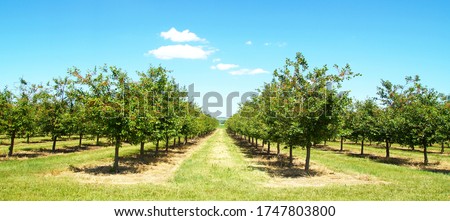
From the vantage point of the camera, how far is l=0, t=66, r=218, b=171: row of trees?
2031cm

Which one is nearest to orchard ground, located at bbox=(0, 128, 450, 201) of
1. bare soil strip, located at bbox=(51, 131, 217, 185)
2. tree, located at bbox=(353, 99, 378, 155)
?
bare soil strip, located at bbox=(51, 131, 217, 185)

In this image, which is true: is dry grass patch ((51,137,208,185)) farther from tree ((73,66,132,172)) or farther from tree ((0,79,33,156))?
tree ((0,79,33,156))

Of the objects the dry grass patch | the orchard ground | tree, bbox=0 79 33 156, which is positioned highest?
tree, bbox=0 79 33 156

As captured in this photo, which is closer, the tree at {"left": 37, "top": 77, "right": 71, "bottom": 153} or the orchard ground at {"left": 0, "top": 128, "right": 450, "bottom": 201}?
the orchard ground at {"left": 0, "top": 128, "right": 450, "bottom": 201}

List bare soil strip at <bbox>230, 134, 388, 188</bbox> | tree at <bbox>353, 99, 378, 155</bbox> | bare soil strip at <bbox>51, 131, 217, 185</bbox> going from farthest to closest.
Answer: tree at <bbox>353, 99, 378, 155</bbox> < bare soil strip at <bbox>51, 131, 217, 185</bbox> < bare soil strip at <bbox>230, 134, 388, 188</bbox>

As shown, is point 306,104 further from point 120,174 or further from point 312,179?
point 120,174

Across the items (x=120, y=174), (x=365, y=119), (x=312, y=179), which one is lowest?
(x=120, y=174)

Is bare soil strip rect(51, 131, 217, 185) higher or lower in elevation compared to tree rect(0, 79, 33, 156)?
lower

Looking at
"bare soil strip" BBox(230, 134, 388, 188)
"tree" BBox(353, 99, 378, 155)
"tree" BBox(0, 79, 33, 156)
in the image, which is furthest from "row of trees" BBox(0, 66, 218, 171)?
"tree" BBox(353, 99, 378, 155)

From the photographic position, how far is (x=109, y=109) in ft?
64.4

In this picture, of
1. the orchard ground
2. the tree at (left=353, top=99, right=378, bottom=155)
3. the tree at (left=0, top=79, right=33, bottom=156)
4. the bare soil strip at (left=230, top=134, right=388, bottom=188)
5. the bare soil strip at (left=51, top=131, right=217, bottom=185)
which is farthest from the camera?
the tree at (left=353, top=99, right=378, bottom=155)

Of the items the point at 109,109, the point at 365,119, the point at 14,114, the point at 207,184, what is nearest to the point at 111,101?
the point at 109,109

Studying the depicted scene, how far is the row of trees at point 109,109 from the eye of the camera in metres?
20.3

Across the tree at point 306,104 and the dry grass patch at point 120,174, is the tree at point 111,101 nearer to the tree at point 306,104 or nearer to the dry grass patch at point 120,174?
the dry grass patch at point 120,174
